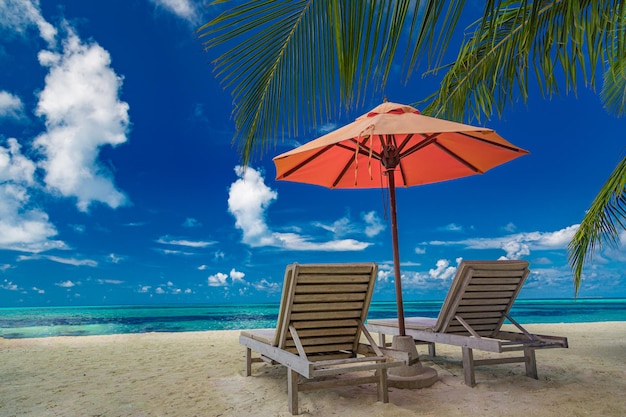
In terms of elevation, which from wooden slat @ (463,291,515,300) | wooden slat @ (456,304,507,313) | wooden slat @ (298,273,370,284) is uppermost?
wooden slat @ (298,273,370,284)

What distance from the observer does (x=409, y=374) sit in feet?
11.4

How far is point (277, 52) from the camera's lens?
52.9 inches

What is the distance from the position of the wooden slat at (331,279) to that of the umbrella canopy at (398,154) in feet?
1.63

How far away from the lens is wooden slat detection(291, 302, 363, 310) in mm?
3059

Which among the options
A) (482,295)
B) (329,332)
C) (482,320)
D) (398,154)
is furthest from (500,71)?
(329,332)

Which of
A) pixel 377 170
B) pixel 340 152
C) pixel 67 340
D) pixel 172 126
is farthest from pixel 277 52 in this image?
pixel 172 126

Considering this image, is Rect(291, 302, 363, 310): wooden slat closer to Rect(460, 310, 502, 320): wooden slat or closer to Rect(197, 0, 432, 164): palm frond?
Rect(460, 310, 502, 320): wooden slat

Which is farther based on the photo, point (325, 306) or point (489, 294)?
point (489, 294)

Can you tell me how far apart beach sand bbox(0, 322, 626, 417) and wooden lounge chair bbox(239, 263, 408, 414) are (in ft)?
0.87

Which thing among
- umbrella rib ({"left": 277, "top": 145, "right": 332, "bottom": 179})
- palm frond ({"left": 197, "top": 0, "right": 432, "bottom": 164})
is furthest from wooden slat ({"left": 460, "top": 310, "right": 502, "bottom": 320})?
palm frond ({"left": 197, "top": 0, "right": 432, "bottom": 164})

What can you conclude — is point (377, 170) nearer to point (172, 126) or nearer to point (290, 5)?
point (290, 5)

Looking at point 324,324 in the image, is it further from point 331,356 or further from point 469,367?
point 469,367

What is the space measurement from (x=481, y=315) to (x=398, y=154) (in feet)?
5.67

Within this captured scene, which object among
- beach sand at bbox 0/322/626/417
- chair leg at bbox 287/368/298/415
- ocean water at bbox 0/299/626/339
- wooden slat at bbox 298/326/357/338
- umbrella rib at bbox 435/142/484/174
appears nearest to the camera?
chair leg at bbox 287/368/298/415
